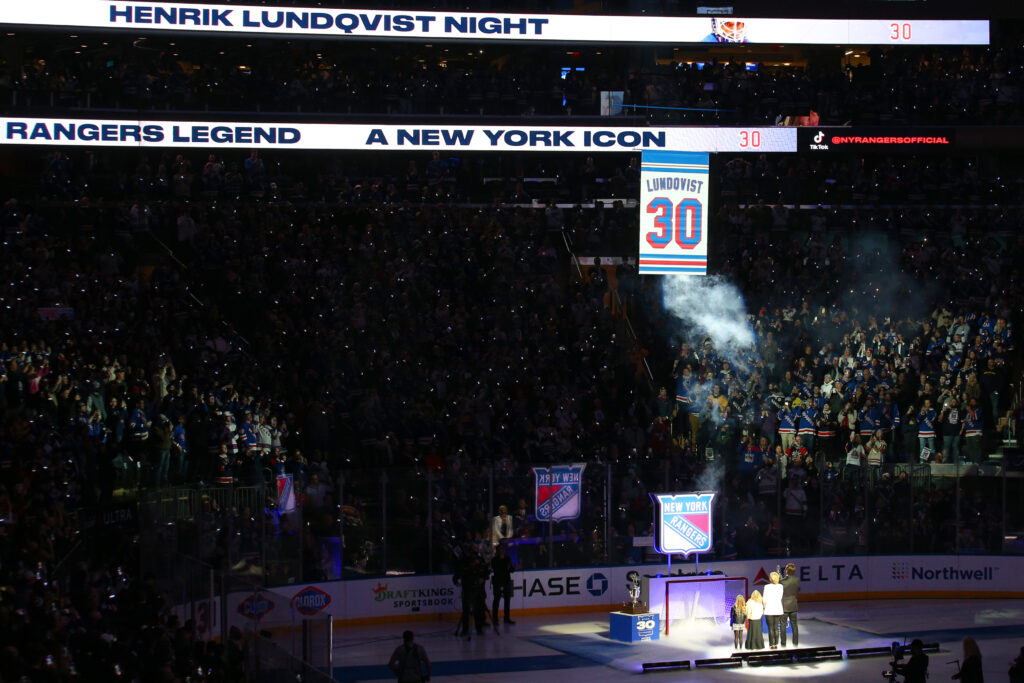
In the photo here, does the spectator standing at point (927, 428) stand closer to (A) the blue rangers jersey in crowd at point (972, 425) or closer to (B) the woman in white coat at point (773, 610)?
(A) the blue rangers jersey in crowd at point (972, 425)

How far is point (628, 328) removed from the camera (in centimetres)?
3344

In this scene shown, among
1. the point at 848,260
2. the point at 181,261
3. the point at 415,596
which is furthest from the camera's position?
the point at 848,260

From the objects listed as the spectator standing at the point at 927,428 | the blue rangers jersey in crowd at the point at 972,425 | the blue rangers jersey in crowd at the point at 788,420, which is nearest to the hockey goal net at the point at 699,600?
the blue rangers jersey in crowd at the point at 788,420

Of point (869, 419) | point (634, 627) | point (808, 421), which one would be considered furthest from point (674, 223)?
point (634, 627)

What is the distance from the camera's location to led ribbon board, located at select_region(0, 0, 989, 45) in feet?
115

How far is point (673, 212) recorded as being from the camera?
2588 cm

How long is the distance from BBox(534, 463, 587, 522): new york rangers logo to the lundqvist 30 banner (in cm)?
378

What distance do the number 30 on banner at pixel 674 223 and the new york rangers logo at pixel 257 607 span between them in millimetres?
11587

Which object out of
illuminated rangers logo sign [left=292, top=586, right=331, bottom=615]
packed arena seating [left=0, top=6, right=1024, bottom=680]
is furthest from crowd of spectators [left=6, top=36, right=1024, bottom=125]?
illuminated rangers logo sign [left=292, top=586, right=331, bottom=615]

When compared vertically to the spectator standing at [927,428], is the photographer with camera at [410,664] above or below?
below

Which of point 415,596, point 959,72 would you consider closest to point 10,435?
point 415,596

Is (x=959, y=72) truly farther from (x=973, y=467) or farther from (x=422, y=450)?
(x=422, y=450)

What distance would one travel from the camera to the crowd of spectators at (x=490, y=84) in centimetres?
3638

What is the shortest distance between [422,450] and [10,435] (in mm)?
8102
